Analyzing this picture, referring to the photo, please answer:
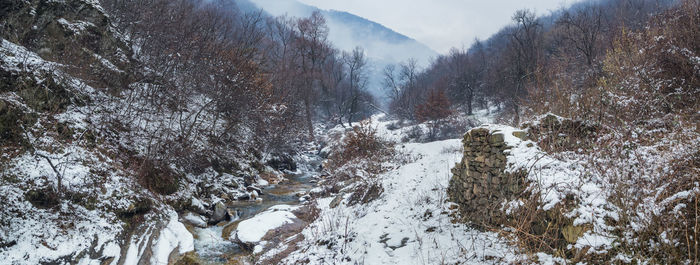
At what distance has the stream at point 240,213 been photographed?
6.46m

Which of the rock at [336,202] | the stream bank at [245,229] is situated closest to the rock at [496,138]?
the rock at [336,202]

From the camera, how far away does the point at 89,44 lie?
9.29 meters

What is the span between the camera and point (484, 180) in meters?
5.00

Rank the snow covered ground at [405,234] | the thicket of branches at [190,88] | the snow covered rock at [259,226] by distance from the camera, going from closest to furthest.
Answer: the snow covered ground at [405,234] < the snow covered rock at [259,226] < the thicket of branches at [190,88]

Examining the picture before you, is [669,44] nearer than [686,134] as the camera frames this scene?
No

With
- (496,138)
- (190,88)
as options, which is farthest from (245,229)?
(190,88)

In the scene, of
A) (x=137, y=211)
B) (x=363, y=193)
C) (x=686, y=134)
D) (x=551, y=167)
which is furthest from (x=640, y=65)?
(x=137, y=211)

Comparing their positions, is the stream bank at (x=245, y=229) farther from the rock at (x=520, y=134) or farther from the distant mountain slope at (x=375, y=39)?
the distant mountain slope at (x=375, y=39)

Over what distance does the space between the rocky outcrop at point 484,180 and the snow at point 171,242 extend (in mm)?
5589

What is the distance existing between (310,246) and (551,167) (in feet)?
13.7

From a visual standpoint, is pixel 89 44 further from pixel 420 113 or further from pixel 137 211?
pixel 420 113

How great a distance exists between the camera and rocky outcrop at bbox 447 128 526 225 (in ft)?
14.1

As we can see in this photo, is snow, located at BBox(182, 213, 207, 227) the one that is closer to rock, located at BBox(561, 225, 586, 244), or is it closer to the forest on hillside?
the forest on hillside

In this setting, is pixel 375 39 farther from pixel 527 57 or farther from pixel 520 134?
pixel 520 134
